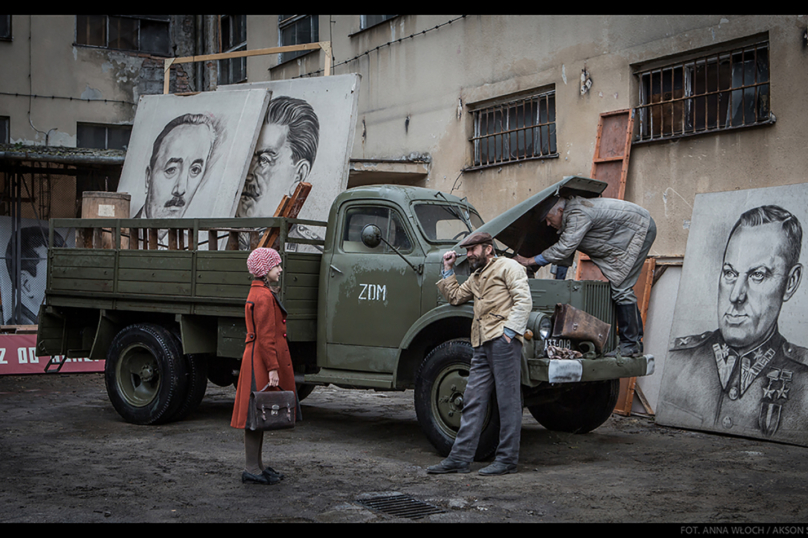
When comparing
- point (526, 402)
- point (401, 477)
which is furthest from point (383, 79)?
point (401, 477)

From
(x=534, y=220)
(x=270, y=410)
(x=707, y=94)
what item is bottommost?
(x=270, y=410)

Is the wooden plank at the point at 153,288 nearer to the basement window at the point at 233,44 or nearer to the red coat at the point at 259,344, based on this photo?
the red coat at the point at 259,344

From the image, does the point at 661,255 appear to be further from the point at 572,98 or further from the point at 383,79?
the point at 383,79

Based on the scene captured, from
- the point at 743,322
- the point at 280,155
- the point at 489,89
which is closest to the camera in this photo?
the point at 743,322

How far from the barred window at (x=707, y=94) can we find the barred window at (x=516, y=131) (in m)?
1.51

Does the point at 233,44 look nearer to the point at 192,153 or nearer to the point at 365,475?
the point at 192,153

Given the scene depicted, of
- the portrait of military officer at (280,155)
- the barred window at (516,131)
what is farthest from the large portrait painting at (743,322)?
the portrait of military officer at (280,155)

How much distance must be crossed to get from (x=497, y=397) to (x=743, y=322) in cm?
328

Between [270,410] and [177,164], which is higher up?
[177,164]

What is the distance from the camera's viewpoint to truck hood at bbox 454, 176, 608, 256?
6.83 metres

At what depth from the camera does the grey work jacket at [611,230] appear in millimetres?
6941

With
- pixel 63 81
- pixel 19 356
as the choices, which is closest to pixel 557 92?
pixel 19 356

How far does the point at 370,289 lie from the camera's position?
7.45 m
